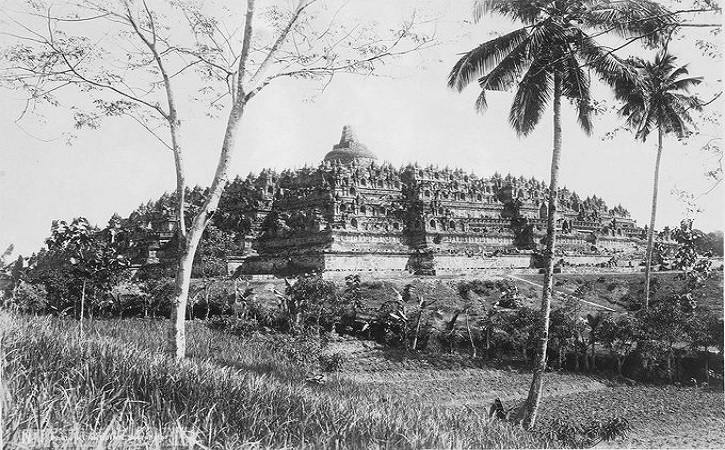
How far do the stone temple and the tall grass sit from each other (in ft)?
91.6

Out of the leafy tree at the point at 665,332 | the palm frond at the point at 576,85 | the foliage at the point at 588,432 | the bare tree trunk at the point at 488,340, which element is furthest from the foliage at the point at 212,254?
the palm frond at the point at 576,85

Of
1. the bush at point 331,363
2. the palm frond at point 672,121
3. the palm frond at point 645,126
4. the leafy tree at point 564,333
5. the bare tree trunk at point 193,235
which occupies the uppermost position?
the palm frond at point 672,121

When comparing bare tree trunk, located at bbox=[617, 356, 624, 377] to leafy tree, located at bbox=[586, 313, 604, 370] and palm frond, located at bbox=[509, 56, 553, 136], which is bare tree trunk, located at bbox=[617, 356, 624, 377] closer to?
leafy tree, located at bbox=[586, 313, 604, 370]

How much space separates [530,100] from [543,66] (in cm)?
157

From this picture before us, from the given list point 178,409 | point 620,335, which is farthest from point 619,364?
point 178,409

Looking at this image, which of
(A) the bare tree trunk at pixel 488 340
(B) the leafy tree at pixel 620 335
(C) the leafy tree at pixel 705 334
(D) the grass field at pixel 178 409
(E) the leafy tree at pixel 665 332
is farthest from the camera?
(A) the bare tree trunk at pixel 488 340

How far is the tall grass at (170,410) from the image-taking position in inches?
201

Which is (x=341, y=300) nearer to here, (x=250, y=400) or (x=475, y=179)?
(x=250, y=400)

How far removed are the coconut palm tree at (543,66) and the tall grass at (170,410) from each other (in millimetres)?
5179

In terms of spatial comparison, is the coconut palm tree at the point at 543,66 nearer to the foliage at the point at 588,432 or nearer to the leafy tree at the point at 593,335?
the foliage at the point at 588,432

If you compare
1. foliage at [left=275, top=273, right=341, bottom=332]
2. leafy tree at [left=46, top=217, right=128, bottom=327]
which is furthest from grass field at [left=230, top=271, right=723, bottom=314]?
leafy tree at [left=46, top=217, right=128, bottom=327]

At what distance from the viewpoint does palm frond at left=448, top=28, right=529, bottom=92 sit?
12438 millimetres

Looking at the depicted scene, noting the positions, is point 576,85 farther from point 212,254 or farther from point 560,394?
point 212,254

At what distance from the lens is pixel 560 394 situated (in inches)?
736
